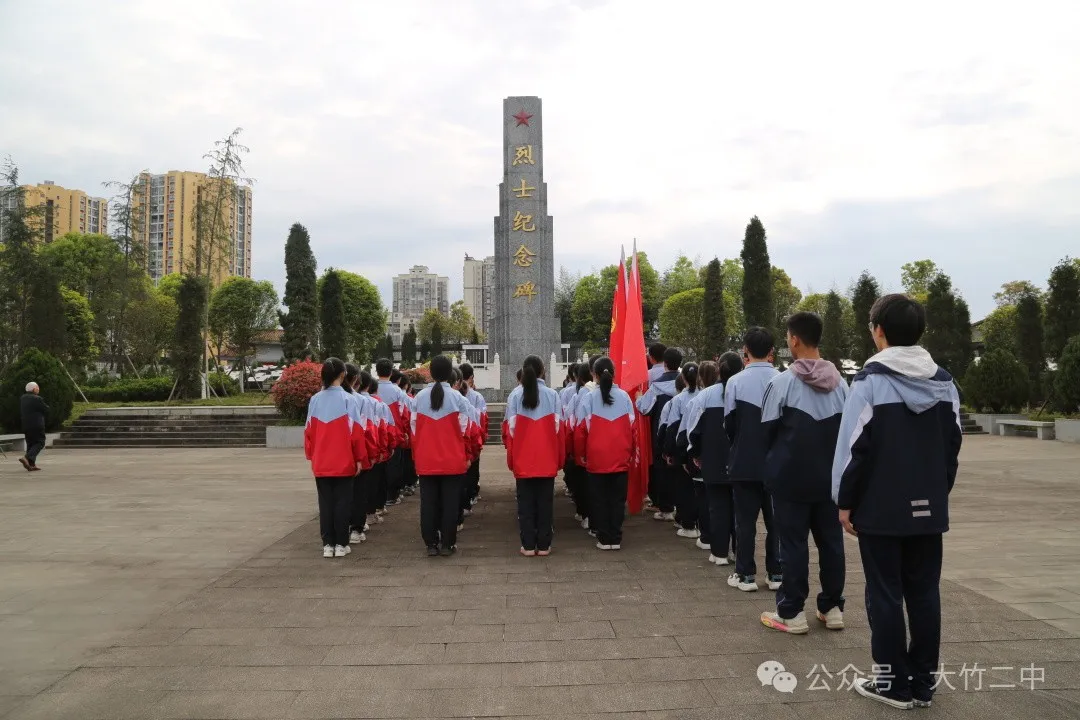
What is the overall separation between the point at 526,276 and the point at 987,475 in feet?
49.0

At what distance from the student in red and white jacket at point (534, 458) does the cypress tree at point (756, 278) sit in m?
27.1

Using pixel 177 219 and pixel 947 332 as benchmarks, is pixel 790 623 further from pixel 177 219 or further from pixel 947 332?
pixel 177 219

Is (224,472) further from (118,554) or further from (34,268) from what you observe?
(34,268)

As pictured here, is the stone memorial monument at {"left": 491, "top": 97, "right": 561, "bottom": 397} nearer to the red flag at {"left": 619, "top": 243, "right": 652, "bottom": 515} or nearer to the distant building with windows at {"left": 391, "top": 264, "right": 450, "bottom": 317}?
the red flag at {"left": 619, "top": 243, "right": 652, "bottom": 515}

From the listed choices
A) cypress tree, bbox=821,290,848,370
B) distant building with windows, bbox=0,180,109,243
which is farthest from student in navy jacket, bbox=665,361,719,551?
distant building with windows, bbox=0,180,109,243

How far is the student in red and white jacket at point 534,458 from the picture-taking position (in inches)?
225

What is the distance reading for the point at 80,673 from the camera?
3438 mm

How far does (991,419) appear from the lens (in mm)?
18453

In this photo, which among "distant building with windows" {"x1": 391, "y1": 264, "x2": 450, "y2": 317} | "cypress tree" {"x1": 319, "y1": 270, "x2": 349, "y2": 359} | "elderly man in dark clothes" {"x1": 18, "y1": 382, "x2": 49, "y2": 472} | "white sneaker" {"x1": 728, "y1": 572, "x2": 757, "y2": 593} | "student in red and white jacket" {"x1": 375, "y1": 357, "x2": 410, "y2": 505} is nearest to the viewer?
"white sneaker" {"x1": 728, "y1": 572, "x2": 757, "y2": 593}

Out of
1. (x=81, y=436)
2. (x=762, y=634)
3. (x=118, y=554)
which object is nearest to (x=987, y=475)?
(x=762, y=634)

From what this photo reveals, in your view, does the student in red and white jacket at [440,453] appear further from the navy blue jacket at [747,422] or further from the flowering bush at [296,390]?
the flowering bush at [296,390]

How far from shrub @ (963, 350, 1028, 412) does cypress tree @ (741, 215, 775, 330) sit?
12.3 m

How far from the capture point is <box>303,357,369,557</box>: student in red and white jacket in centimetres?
570

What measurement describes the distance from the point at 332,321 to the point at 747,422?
2598 centimetres
